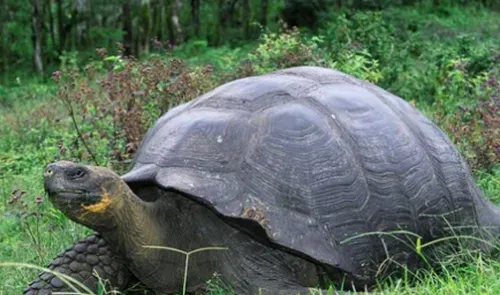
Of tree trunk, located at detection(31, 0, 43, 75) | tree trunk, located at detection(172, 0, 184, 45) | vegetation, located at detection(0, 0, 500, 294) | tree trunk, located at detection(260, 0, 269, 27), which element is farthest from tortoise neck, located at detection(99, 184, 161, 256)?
tree trunk, located at detection(260, 0, 269, 27)

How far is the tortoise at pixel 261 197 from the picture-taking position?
10.6ft

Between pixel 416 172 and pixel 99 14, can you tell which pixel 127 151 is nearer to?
pixel 416 172

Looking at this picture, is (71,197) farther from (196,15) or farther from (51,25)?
(196,15)

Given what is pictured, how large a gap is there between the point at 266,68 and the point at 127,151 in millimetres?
2207

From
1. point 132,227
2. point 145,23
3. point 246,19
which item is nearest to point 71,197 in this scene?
point 132,227

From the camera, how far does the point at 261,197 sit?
10.8 feet

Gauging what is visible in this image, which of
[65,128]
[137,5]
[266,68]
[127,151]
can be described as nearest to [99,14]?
[137,5]

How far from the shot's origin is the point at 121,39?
16.3 m

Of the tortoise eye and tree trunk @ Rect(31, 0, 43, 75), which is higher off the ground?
the tortoise eye

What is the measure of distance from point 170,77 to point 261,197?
275cm

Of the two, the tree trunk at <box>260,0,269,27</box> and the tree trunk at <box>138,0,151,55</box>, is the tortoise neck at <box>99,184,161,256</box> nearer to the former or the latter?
the tree trunk at <box>138,0,151,55</box>

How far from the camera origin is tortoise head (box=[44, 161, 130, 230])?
3.03 m

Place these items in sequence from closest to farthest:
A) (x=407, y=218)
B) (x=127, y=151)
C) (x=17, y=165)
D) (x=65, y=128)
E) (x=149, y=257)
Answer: (x=149, y=257), (x=407, y=218), (x=127, y=151), (x=17, y=165), (x=65, y=128)

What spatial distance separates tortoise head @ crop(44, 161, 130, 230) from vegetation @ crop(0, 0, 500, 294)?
52cm
